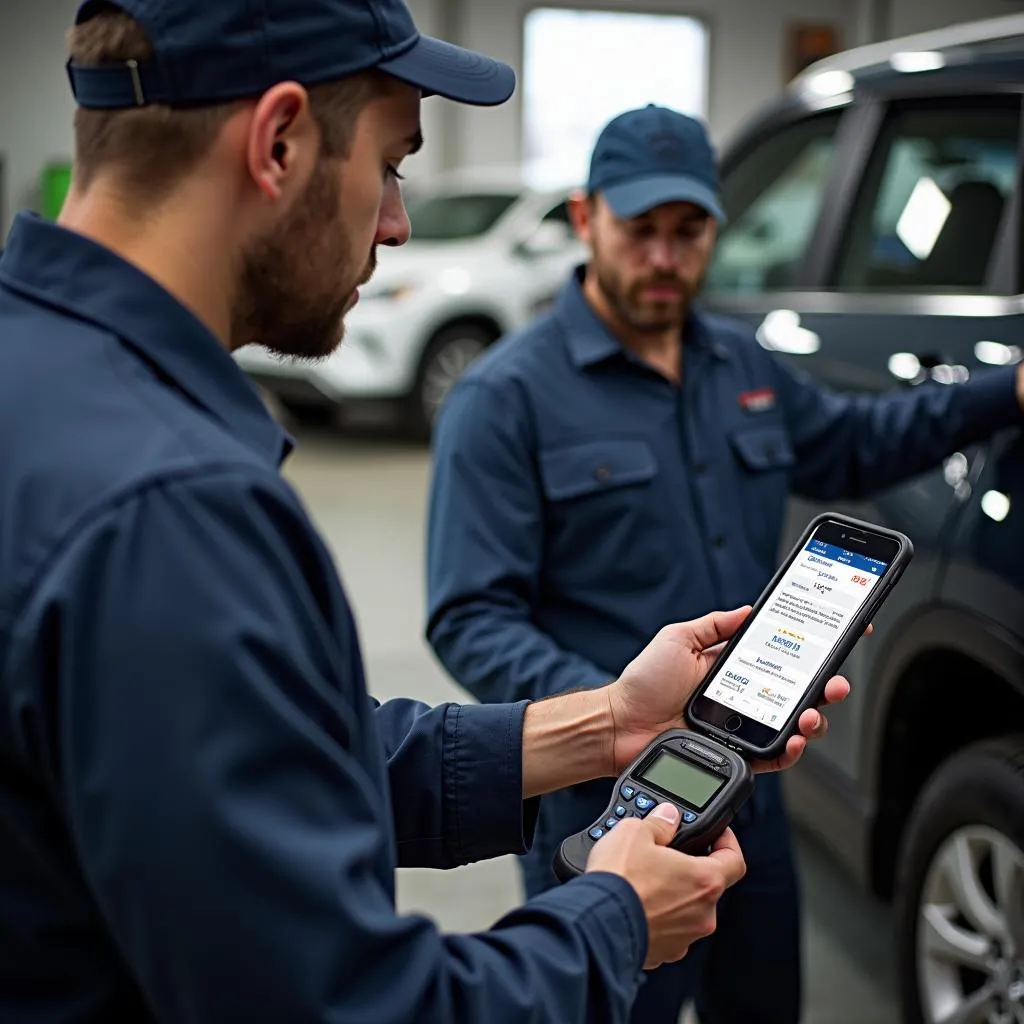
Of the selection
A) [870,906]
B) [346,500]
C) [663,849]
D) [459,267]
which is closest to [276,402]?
[459,267]

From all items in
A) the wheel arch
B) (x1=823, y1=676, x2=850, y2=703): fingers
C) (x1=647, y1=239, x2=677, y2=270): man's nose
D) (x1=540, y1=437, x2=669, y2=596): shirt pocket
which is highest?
(x1=647, y1=239, x2=677, y2=270): man's nose

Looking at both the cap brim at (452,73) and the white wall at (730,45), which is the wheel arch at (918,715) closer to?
the cap brim at (452,73)

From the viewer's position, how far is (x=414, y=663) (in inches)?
183

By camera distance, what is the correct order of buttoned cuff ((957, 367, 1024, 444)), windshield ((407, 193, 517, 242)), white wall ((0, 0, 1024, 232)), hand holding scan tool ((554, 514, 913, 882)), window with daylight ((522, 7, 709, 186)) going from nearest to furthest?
hand holding scan tool ((554, 514, 913, 882))
buttoned cuff ((957, 367, 1024, 444))
windshield ((407, 193, 517, 242))
white wall ((0, 0, 1024, 232))
window with daylight ((522, 7, 709, 186))

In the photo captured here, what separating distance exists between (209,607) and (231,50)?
1.27 feet

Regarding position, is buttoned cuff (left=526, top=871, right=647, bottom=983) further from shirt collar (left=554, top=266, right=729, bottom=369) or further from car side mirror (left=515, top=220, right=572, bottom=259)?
car side mirror (left=515, top=220, right=572, bottom=259)

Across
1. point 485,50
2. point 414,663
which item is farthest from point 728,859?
point 485,50

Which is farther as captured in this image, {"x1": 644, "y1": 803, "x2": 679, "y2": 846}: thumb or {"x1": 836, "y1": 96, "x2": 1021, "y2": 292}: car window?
{"x1": 836, "y1": 96, "x2": 1021, "y2": 292}: car window

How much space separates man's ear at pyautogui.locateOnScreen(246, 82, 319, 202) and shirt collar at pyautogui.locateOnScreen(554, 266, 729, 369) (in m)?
1.19

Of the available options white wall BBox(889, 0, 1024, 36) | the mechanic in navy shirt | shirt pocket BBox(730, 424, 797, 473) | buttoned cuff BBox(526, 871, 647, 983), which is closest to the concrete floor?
the mechanic in navy shirt

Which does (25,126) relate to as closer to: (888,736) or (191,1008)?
(888,736)

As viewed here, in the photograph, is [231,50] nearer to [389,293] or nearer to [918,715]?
[918,715]

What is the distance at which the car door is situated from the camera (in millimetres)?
2334

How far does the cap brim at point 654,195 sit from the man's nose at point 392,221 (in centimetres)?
101
